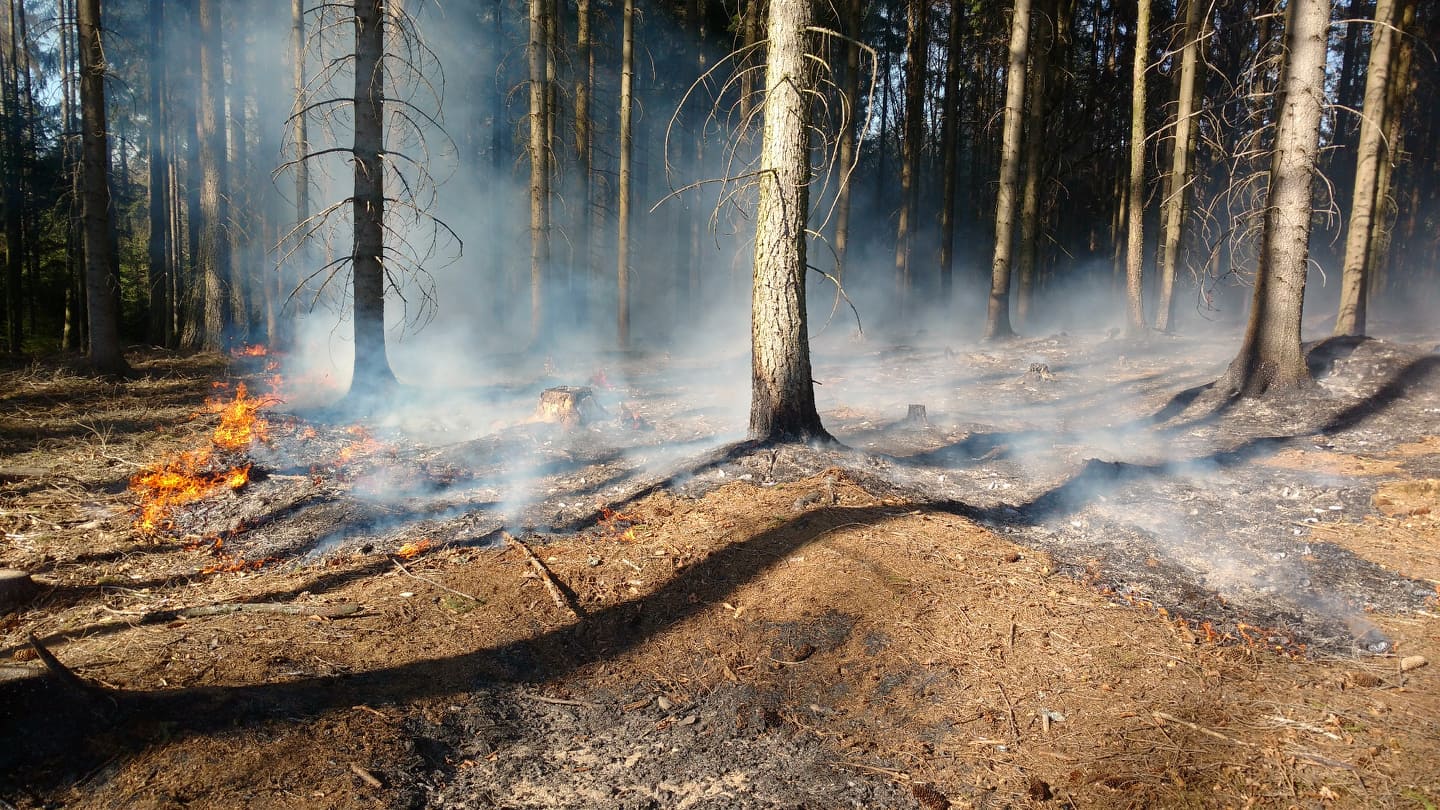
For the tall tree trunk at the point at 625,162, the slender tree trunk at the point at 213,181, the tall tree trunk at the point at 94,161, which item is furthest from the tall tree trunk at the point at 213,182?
the tall tree trunk at the point at 625,162

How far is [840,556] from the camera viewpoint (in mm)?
4641

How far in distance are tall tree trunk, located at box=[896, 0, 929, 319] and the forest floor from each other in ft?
39.5

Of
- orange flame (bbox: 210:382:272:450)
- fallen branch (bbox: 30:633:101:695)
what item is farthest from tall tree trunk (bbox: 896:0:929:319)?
fallen branch (bbox: 30:633:101:695)

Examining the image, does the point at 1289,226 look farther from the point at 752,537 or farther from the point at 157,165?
the point at 157,165

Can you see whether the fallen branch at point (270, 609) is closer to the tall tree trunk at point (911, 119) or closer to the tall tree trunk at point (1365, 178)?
the tall tree trunk at point (1365, 178)

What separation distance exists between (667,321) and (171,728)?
2207 centimetres

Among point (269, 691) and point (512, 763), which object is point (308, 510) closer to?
point (269, 691)

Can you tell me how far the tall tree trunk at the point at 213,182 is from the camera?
14922 millimetres

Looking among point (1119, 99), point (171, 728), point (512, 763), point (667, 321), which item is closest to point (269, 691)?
point (171, 728)

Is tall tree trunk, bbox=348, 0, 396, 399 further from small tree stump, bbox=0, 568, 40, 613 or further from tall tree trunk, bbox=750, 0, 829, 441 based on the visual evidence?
tall tree trunk, bbox=750, 0, 829, 441

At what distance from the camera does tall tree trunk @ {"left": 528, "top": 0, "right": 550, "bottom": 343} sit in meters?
12.6

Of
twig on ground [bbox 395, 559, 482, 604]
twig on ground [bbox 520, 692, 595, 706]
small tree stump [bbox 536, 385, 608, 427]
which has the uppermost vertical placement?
small tree stump [bbox 536, 385, 608, 427]

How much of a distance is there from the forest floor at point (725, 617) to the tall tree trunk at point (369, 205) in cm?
114

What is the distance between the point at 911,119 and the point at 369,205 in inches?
536
